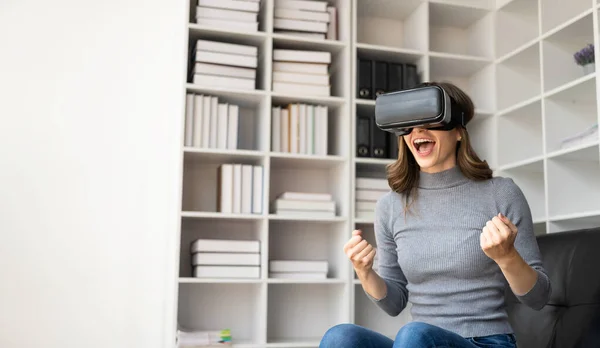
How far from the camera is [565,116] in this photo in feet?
9.89

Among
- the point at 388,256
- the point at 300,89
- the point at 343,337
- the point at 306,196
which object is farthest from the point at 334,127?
the point at 343,337

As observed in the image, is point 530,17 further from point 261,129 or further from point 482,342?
point 482,342

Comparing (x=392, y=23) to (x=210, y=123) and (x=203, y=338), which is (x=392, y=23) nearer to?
(x=210, y=123)

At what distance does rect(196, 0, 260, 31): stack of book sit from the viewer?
3070 millimetres

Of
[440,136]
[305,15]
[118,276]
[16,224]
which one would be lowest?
[118,276]

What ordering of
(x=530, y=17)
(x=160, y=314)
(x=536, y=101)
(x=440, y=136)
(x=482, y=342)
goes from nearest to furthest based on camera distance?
(x=482, y=342) < (x=440, y=136) < (x=536, y=101) < (x=160, y=314) < (x=530, y=17)

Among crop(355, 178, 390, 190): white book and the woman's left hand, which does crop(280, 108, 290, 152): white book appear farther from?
the woman's left hand

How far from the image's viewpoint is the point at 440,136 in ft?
6.47

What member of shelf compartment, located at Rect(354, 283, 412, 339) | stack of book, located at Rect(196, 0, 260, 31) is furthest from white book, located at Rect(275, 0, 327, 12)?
shelf compartment, located at Rect(354, 283, 412, 339)

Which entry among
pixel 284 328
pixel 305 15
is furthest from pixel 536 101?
pixel 284 328

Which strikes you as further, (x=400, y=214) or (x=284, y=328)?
(x=284, y=328)

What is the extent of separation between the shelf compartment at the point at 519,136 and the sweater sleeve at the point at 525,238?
1444 mm

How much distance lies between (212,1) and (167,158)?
0.77 m

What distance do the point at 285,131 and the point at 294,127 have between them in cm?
4
